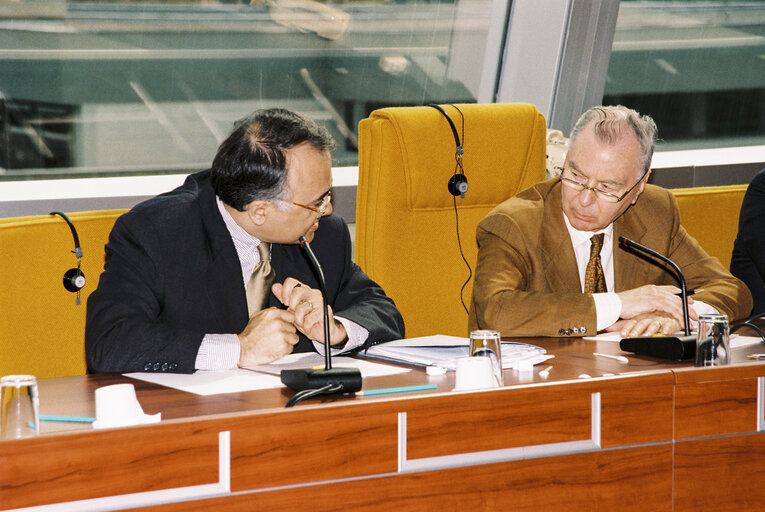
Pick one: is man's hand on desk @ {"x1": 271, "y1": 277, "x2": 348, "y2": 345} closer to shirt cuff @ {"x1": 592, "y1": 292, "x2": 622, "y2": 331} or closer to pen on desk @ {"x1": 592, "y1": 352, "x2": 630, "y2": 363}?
pen on desk @ {"x1": 592, "y1": 352, "x2": 630, "y2": 363}

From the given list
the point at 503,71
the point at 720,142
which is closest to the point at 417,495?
the point at 503,71

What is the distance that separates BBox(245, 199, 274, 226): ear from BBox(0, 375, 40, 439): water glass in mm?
836

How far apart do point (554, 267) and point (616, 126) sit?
40 centimetres

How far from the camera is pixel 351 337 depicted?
211 cm

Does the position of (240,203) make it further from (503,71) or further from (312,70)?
(503,71)

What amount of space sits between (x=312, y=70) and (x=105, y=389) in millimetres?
2355

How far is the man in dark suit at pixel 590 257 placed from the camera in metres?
2.36

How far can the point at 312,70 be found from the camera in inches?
143

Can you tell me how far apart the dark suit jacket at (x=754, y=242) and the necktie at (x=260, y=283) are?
1.62 metres

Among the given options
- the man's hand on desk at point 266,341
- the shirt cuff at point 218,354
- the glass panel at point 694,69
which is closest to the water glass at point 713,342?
the man's hand on desk at point 266,341

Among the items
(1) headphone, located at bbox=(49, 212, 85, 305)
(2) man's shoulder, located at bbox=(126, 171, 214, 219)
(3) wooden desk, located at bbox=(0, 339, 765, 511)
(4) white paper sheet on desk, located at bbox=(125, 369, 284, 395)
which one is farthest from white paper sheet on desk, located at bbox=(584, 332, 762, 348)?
(1) headphone, located at bbox=(49, 212, 85, 305)

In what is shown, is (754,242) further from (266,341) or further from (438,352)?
(266,341)

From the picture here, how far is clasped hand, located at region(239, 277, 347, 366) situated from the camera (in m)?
1.94

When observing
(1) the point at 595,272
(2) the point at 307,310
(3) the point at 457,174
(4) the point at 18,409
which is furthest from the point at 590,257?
(4) the point at 18,409
